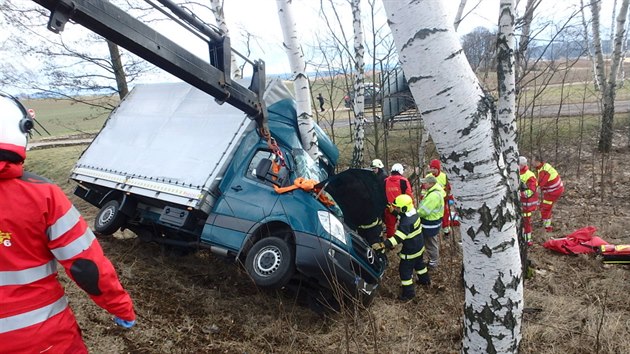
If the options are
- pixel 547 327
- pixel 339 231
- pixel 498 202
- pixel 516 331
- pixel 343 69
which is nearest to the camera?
pixel 498 202

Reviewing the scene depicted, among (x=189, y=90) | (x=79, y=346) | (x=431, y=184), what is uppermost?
(x=189, y=90)

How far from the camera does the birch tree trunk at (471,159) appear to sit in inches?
72.3

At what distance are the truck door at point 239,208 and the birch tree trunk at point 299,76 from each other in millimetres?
1539

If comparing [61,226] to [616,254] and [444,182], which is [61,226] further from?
[616,254]

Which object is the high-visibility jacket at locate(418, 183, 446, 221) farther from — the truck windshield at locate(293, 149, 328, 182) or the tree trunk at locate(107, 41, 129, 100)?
the tree trunk at locate(107, 41, 129, 100)

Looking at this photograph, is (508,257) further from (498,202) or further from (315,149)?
(315,149)

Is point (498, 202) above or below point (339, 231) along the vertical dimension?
above

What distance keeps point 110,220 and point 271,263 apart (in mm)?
2519

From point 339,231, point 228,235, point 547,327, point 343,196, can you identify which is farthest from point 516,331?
point 343,196

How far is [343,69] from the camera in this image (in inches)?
376

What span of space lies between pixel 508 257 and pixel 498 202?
308 mm

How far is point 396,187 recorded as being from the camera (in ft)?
18.7

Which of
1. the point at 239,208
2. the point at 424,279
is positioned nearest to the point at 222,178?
the point at 239,208

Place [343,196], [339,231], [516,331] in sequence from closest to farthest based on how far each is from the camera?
[516,331] → [339,231] → [343,196]
